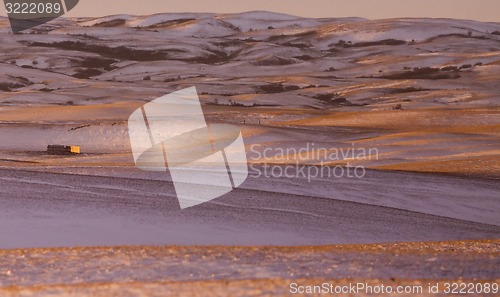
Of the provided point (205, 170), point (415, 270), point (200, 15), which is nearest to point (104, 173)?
point (205, 170)

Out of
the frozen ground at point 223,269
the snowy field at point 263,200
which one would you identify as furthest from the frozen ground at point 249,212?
the frozen ground at point 223,269

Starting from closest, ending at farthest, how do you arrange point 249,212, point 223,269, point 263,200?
point 223,269 < point 249,212 < point 263,200

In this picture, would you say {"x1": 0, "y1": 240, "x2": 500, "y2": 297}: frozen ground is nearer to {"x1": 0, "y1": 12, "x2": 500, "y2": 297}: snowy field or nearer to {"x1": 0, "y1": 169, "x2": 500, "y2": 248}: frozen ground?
{"x1": 0, "y1": 12, "x2": 500, "y2": 297}: snowy field

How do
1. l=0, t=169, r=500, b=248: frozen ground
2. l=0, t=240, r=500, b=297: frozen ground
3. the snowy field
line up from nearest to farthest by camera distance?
l=0, t=240, r=500, b=297: frozen ground < the snowy field < l=0, t=169, r=500, b=248: frozen ground

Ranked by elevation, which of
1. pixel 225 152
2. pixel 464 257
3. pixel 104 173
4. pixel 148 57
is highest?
pixel 464 257

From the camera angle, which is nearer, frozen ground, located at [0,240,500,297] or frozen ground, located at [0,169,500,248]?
frozen ground, located at [0,240,500,297]

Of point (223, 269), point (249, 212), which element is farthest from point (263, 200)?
point (223, 269)

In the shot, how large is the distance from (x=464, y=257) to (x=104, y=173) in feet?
17.8

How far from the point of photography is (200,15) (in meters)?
62.4

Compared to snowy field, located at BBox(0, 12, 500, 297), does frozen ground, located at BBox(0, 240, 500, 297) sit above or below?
above

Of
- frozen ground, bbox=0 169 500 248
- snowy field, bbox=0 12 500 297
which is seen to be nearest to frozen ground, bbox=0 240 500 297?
snowy field, bbox=0 12 500 297

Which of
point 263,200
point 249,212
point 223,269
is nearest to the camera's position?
point 223,269

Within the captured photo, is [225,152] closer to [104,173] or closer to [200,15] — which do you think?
[104,173]

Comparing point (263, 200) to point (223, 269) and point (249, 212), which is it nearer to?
point (249, 212)
